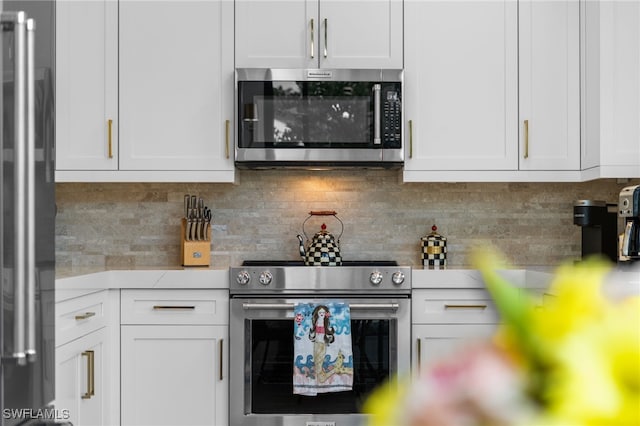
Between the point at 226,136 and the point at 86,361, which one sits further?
the point at 226,136

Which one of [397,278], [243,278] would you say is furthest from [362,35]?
[243,278]

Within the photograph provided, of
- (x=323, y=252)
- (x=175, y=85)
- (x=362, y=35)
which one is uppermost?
(x=362, y=35)

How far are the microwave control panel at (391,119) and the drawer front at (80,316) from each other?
138 cm

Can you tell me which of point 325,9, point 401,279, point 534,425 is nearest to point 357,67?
point 325,9

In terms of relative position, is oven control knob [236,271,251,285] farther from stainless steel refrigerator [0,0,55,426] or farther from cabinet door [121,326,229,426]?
stainless steel refrigerator [0,0,55,426]

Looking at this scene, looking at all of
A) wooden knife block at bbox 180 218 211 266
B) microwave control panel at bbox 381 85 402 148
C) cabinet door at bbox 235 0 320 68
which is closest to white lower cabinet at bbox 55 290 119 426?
wooden knife block at bbox 180 218 211 266

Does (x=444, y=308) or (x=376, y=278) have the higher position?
(x=376, y=278)

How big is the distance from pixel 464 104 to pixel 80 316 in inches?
73.0

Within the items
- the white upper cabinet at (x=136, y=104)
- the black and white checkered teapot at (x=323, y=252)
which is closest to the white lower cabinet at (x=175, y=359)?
the black and white checkered teapot at (x=323, y=252)

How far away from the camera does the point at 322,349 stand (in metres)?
2.81

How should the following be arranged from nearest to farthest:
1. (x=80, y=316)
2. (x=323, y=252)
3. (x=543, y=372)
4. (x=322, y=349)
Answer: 1. (x=543, y=372)
2. (x=80, y=316)
3. (x=322, y=349)
4. (x=323, y=252)

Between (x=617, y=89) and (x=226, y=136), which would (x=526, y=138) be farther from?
(x=226, y=136)

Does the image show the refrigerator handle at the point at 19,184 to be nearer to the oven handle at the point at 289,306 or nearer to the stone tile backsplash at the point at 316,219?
the oven handle at the point at 289,306

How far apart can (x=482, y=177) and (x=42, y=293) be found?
1949 millimetres
